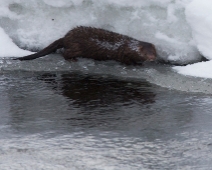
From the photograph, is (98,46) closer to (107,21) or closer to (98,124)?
(107,21)

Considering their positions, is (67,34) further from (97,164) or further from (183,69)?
(97,164)

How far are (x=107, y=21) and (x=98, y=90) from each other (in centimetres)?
171

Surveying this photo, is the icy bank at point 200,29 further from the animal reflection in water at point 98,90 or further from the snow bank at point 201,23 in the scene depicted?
the animal reflection in water at point 98,90

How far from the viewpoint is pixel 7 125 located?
5.54m

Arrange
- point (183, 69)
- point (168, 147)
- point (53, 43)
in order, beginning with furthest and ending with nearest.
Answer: point (53, 43) < point (183, 69) < point (168, 147)

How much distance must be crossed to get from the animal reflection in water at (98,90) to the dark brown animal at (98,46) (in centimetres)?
72

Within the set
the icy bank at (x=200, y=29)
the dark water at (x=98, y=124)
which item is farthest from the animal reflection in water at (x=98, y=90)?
the icy bank at (x=200, y=29)

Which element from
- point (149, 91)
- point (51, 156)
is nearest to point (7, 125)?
point (51, 156)

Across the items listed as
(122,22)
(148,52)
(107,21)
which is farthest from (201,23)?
(107,21)

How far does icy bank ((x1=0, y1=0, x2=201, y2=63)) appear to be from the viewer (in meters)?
7.71

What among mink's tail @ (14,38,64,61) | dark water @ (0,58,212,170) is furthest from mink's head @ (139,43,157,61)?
mink's tail @ (14,38,64,61)

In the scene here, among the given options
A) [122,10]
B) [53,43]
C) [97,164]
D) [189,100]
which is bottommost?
[97,164]

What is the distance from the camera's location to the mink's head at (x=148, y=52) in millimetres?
7488

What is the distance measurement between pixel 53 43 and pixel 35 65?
16.4 inches
